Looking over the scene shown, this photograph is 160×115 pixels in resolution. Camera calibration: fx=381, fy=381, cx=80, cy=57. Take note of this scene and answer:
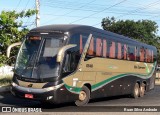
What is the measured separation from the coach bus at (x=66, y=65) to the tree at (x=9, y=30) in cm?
1035

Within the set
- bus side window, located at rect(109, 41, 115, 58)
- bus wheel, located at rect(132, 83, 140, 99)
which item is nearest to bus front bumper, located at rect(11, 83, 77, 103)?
bus side window, located at rect(109, 41, 115, 58)

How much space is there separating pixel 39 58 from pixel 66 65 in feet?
3.43

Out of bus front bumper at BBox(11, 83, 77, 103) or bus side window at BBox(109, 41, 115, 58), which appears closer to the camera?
bus front bumper at BBox(11, 83, 77, 103)

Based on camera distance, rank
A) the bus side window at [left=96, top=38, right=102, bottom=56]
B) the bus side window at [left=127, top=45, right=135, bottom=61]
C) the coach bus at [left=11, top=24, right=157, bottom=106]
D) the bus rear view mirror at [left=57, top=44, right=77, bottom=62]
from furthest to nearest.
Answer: the bus side window at [left=127, top=45, right=135, bottom=61]
the bus side window at [left=96, top=38, right=102, bottom=56]
the coach bus at [left=11, top=24, right=157, bottom=106]
the bus rear view mirror at [left=57, top=44, right=77, bottom=62]

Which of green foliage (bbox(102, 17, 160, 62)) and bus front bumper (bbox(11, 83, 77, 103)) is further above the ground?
green foliage (bbox(102, 17, 160, 62))

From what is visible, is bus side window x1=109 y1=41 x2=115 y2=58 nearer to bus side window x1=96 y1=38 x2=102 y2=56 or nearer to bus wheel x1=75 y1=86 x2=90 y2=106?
bus side window x1=96 y1=38 x2=102 y2=56

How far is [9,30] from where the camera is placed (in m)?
27.2

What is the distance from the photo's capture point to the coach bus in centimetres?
1395

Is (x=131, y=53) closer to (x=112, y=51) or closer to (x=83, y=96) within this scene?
(x=112, y=51)

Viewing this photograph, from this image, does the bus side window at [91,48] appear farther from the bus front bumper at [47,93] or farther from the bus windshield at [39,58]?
the bus front bumper at [47,93]

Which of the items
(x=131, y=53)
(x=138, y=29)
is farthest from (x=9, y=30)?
(x=138, y=29)

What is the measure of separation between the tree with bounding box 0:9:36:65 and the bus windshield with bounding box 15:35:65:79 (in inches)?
459

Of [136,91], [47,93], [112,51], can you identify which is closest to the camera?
[47,93]

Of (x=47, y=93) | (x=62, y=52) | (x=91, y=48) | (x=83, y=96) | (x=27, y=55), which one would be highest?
(x=91, y=48)
